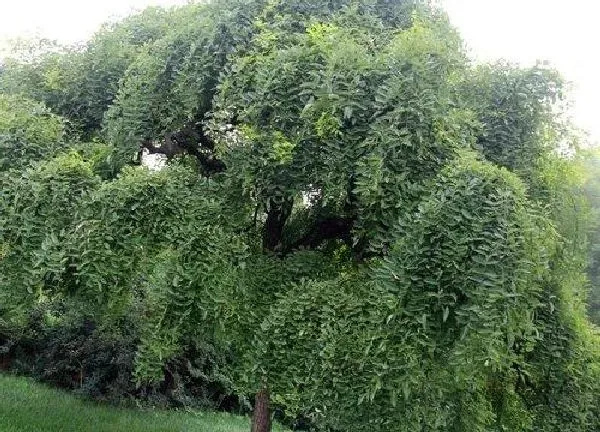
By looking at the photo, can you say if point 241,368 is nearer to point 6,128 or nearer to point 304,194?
point 304,194

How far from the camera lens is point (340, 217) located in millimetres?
5461

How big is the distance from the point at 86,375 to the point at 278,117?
755cm

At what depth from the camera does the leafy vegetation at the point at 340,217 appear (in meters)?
3.77

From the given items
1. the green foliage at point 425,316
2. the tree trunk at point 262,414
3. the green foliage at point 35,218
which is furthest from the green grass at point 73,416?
the green foliage at point 425,316

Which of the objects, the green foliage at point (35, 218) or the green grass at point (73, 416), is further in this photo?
the green grass at point (73, 416)

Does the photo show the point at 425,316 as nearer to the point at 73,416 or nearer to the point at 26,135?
the point at 26,135

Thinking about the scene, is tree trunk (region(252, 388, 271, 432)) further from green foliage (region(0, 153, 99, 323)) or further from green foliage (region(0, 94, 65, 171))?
green foliage (region(0, 94, 65, 171))

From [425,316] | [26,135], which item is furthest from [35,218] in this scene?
[425,316]

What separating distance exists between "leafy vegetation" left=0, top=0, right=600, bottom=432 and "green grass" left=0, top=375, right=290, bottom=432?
3636 millimetres

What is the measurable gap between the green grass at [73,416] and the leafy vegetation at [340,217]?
3636 millimetres

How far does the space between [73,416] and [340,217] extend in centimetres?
538

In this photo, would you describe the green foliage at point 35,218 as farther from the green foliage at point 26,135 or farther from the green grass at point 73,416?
the green grass at point 73,416

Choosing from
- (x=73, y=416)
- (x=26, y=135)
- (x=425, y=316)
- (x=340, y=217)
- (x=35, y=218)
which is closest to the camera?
(x=425, y=316)

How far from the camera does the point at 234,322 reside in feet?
14.8
